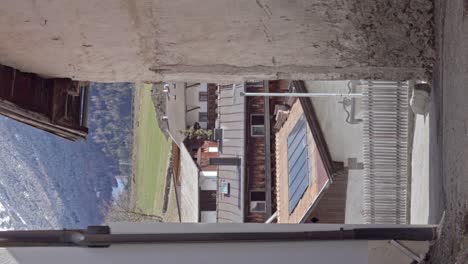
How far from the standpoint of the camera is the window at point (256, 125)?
864 inches

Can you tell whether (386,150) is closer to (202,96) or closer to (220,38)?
(220,38)

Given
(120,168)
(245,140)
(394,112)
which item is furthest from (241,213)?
(120,168)

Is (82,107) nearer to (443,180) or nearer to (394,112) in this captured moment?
(443,180)

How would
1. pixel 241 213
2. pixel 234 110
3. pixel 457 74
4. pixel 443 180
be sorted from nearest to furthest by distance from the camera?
pixel 457 74, pixel 443 180, pixel 241 213, pixel 234 110

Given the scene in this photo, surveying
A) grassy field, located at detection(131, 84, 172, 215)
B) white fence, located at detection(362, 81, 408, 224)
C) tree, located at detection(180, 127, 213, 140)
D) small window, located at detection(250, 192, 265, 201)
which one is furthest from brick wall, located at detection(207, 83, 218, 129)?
white fence, located at detection(362, 81, 408, 224)

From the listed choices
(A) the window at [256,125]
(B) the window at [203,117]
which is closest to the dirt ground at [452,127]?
(A) the window at [256,125]

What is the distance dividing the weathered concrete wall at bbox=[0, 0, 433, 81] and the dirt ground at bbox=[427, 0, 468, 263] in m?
0.32

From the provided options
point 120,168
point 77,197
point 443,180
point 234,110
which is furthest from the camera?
point 77,197

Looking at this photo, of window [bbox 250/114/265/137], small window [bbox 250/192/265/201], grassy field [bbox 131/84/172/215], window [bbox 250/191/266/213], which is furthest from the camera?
grassy field [bbox 131/84/172/215]

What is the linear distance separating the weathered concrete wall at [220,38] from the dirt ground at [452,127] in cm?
32

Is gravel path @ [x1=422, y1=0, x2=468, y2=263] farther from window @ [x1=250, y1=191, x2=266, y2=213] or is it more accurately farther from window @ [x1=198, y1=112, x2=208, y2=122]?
window @ [x1=198, y1=112, x2=208, y2=122]

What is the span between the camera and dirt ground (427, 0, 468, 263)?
3822 mm

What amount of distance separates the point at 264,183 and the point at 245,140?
170 cm

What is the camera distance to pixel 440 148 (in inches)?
177
